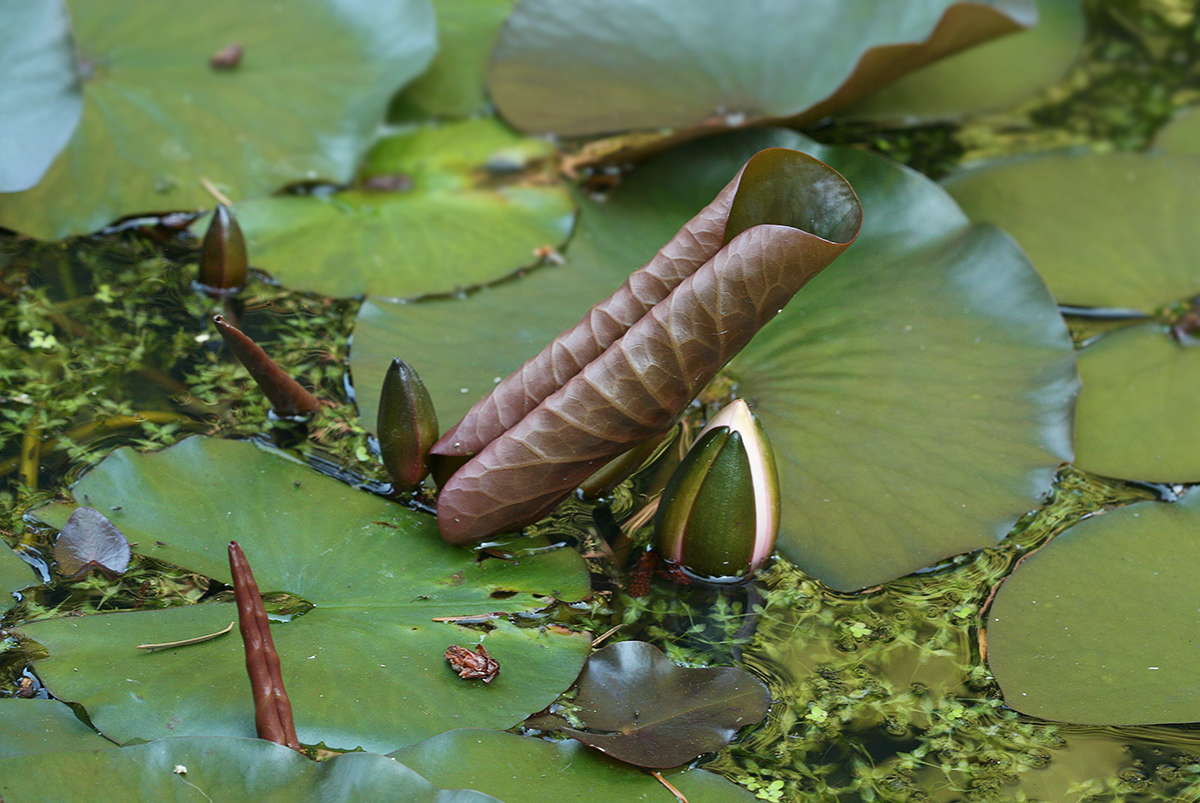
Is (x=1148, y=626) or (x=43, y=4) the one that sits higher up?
(x=43, y=4)

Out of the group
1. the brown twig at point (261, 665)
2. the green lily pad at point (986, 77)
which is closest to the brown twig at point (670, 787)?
the brown twig at point (261, 665)

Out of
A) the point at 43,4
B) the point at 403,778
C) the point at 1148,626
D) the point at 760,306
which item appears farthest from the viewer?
the point at 43,4

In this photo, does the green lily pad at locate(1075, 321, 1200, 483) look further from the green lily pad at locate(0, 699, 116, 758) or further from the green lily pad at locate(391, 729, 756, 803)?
the green lily pad at locate(0, 699, 116, 758)

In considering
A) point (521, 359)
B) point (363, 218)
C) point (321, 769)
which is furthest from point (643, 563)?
point (363, 218)

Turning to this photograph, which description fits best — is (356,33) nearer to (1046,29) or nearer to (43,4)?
(43,4)

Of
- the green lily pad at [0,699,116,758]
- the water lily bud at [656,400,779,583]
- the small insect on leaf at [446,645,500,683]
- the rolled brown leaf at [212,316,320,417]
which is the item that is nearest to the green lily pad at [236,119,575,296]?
the rolled brown leaf at [212,316,320,417]

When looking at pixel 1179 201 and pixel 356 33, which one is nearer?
pixel 1179 201

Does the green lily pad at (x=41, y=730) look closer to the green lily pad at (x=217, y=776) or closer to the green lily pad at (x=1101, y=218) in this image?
the green lily pad at (x=217, y=776)
